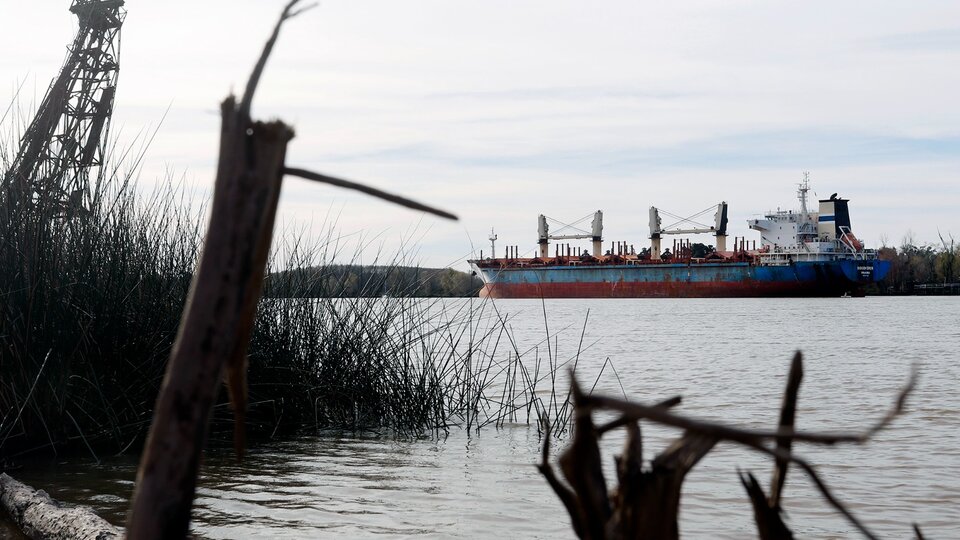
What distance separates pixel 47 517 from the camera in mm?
3311

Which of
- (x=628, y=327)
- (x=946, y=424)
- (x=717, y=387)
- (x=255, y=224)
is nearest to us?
(x=255, y=224)

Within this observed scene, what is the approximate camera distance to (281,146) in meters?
0.59

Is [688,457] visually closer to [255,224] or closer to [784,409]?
[784,409]

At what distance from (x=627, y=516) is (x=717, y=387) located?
33.0 feet

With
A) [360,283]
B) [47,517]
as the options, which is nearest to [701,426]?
[47,517]

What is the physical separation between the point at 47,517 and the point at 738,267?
4449cm

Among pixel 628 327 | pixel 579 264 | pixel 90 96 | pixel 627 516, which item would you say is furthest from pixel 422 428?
pixel 579 264

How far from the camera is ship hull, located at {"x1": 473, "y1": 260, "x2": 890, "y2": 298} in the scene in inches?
1773

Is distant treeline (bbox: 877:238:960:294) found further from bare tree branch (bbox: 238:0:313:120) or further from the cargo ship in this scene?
bare tree branch (bbox: 238:0:313:120)

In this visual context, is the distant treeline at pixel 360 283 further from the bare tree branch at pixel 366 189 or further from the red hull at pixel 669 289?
the red hull at pixel 669 289

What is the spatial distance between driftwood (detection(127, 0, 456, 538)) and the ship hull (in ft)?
140

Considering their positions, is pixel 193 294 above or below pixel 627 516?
above

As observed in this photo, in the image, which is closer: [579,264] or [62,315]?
[62,315]

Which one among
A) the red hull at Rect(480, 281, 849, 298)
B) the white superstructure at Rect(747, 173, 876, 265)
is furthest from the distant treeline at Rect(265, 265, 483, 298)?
the white superstructure at Rect(747, 173, 876, 265)
